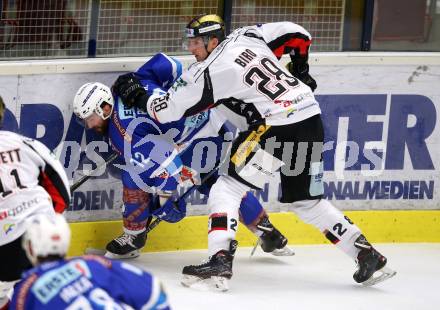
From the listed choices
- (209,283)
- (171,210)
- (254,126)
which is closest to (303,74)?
(254,126)

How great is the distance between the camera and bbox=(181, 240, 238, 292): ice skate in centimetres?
555

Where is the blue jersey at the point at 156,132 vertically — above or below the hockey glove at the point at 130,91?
below

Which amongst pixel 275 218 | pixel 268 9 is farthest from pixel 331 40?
pixel 275 218

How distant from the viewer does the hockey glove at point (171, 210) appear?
6.00 meters

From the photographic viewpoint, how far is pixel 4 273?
450cm

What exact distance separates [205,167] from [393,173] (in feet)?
3.91

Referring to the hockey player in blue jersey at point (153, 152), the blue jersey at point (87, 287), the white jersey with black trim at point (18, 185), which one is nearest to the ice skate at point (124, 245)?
the hockey player in blue jersey at point (153, 152)

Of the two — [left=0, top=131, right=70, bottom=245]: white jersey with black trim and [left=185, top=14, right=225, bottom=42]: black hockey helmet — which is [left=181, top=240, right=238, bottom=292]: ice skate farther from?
[left=0, top=131, right=70, bottom=245]: white jersey with black trim

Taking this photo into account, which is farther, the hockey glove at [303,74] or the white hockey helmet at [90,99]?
the hockey glove at [303,74]

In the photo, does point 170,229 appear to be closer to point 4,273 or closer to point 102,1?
point 102,1

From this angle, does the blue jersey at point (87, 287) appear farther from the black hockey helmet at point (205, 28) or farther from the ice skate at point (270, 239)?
the ice skate at point (270, 239)

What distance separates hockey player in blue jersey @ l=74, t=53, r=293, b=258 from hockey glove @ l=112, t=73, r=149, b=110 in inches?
1.6

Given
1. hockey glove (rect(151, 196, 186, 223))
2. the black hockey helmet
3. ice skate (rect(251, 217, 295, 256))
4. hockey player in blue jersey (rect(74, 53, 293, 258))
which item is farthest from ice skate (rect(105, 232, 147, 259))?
the black hockey helmet

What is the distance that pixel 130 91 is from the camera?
230 inches
